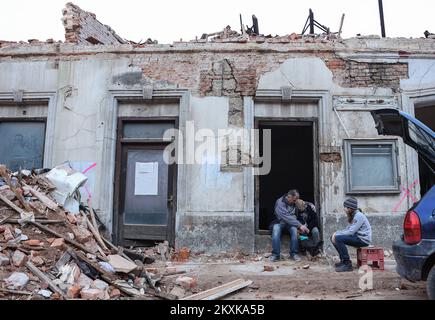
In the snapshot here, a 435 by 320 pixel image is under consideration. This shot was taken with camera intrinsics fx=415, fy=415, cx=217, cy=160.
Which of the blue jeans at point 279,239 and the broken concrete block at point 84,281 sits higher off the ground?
the blue jeans at point 279,239

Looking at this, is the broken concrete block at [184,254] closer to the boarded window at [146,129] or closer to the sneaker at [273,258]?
the sneaker at [273,258]

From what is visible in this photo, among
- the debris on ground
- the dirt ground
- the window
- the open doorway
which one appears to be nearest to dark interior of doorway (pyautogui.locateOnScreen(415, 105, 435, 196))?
the window

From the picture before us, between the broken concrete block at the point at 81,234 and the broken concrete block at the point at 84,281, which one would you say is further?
the broken concrete block at the point at 81,234

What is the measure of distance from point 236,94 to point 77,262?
447 centimetres

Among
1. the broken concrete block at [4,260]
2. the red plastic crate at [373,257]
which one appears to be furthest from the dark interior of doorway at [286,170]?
the broken concrete block at [4,260]

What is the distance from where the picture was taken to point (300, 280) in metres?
5.84

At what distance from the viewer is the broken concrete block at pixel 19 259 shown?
516cm

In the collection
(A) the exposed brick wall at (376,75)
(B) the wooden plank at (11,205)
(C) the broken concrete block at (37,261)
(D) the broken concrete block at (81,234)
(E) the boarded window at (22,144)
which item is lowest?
(C) the broken concrete block at (37,261)

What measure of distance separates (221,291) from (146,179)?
3.73m

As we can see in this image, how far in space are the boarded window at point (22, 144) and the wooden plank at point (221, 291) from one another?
5122 mm
